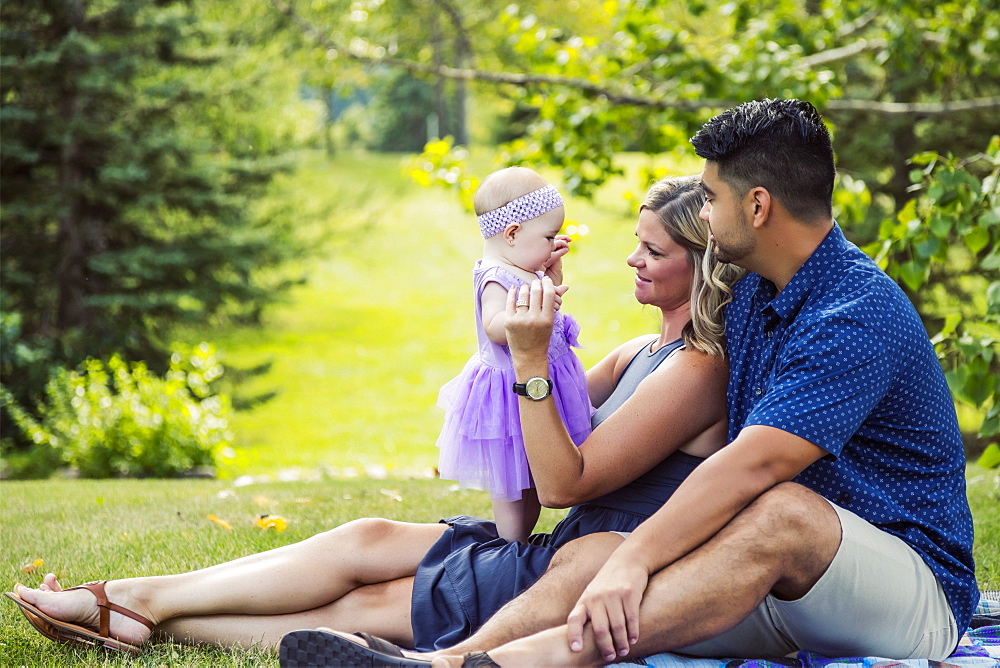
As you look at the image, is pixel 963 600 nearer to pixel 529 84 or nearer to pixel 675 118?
pixel 675 118

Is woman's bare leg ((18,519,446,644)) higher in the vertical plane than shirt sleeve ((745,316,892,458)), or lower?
lower

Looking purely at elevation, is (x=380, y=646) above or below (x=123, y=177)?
below

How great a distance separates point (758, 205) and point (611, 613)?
106 cm

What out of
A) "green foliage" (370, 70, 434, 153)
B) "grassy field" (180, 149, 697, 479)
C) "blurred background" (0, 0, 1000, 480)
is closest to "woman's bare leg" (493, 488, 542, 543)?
"blurred background" (0, 0, 1000, 480)

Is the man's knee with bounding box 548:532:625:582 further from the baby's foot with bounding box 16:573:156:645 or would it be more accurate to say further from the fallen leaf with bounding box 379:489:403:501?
the fallen leaf with bounding box 379:489:403:501

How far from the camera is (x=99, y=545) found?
3.76 m

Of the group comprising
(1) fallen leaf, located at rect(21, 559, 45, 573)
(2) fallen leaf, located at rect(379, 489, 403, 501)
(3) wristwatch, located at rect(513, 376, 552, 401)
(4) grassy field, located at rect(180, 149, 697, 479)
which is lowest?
(4) grassy field, located at rect(180, 149, 697, 479)

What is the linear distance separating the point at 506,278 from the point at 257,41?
1273 centimetres

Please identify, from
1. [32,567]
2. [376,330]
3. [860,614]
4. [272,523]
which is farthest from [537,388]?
[376,330]

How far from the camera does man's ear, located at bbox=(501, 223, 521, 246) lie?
279 centimetres

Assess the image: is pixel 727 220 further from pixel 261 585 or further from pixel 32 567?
pixel 32 567

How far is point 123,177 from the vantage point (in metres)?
9.06

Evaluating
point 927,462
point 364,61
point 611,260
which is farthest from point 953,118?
point 611,260

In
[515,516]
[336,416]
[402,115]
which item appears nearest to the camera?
[515,516]
